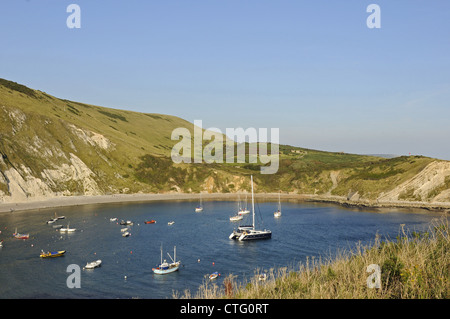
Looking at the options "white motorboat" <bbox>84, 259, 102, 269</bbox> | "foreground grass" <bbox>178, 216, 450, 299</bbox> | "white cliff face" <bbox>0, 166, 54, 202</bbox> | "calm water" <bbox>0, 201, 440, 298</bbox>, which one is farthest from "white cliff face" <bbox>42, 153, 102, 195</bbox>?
"foreground grass" <bbox>178, 216, 450, 299</bbox>

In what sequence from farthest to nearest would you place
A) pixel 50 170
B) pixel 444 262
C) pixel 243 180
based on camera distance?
pixel 243 180, pixel 50 170, pixel 444 262

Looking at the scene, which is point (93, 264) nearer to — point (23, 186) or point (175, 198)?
point (23, 186)

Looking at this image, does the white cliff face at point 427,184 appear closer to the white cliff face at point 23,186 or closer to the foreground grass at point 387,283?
the white cliff face at point 23,186

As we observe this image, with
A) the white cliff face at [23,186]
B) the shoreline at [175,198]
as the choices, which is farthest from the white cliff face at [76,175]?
the white cliff face at [23,186]

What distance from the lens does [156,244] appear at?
82.8 m

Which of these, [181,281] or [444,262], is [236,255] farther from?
[444,262]

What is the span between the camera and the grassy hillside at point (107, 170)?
459 ft

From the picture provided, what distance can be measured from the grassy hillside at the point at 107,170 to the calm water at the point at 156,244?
19.8 metres

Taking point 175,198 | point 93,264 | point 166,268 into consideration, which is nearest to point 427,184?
point 175,198

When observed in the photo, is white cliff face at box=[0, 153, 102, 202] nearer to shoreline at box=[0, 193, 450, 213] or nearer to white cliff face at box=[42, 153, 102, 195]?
white cliff face at box=[42, 153, 102, 195]

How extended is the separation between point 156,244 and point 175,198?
91545mm
